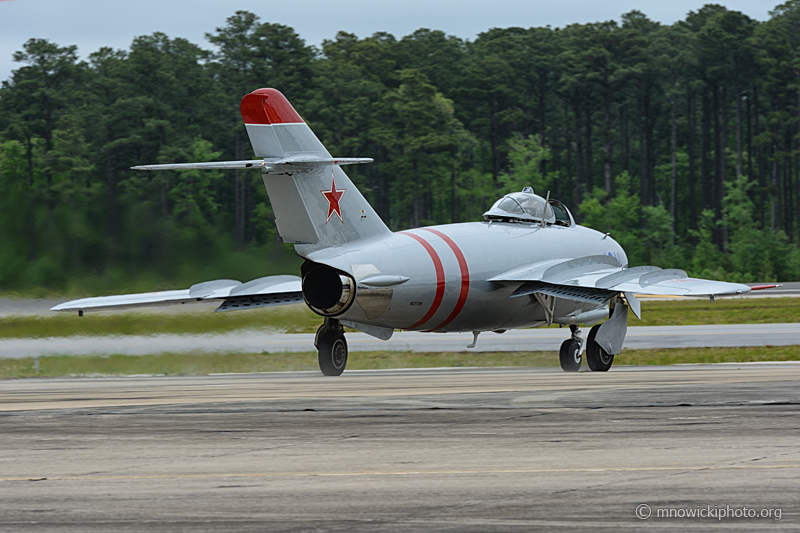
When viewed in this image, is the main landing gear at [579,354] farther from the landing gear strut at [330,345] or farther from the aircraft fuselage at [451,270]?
the landing gear strut at [330,345]

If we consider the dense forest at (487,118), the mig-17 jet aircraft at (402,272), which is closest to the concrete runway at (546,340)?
the mig-17 jet aircraft at (402,272)

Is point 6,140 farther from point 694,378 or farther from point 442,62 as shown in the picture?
point 694,378

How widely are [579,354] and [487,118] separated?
88429 mm

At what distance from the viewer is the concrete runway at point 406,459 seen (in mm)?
6523

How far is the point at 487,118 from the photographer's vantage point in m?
110

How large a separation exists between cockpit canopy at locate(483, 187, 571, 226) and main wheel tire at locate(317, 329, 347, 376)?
475 cm

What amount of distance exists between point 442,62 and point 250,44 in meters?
29.5

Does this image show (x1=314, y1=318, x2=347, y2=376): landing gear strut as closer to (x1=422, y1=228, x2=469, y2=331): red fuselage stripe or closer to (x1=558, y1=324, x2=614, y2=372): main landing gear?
(x1=422, y1=228, x2=469, y2=331): red fuselage stripe

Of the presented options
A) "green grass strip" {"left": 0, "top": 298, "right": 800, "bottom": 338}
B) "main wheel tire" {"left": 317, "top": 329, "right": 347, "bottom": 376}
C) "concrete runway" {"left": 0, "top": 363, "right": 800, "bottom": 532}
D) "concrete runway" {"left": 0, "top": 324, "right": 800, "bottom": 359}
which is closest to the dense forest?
"concrete runway" {"left": 0, "top": 324, "right": 800, "bottom": 359}

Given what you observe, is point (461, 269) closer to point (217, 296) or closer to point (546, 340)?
point (217, 296)

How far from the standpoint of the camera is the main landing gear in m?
22.8

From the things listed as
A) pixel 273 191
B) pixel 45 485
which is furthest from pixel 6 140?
pixel 45 485

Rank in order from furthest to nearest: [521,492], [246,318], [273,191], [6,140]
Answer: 1. [6,140]
2. [246,318]
3. [273,191]
4. [521,492]

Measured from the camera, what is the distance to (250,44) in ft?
313
